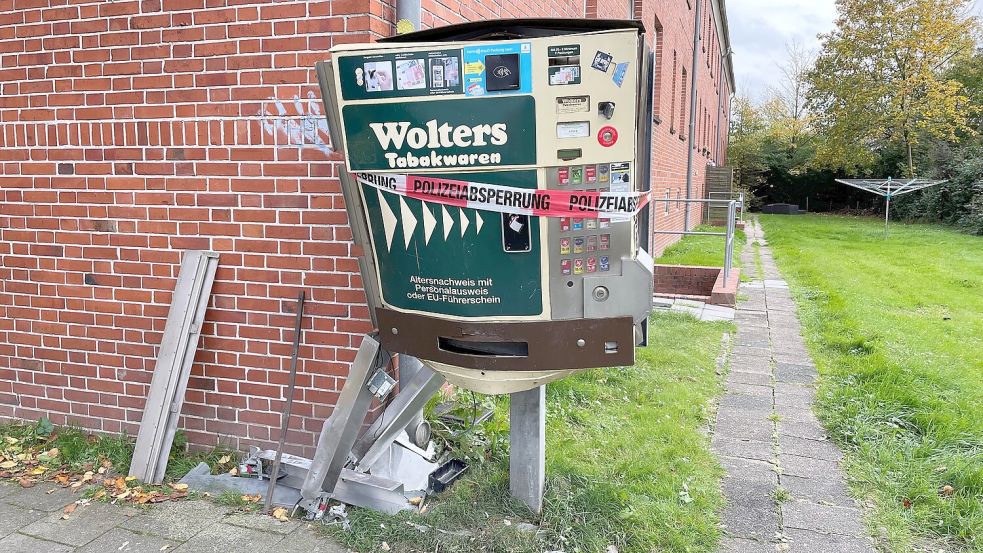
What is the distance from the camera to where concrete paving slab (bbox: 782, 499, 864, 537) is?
309 centimetres

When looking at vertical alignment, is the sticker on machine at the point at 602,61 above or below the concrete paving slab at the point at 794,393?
above

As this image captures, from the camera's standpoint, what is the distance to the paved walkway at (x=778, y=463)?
3041 millimetres

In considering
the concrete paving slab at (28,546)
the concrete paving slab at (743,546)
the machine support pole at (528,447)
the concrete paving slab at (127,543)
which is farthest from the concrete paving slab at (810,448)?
the concrete paving slab at (28,546)

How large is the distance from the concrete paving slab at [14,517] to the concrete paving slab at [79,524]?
42 mm

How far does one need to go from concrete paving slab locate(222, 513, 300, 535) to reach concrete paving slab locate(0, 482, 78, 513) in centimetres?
84

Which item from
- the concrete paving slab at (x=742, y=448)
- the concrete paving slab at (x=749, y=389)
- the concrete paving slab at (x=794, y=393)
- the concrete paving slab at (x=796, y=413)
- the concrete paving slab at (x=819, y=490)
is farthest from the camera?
the concrete paving slab at (x=749, y=389)

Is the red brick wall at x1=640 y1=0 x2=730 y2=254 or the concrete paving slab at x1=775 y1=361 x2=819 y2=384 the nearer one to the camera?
the concrete paving slab at x1=775 y1=361 x2=819 y2=384

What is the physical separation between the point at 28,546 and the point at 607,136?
9.22ft

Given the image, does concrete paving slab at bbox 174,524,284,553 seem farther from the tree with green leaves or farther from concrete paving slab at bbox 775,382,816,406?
the tree with green leaves

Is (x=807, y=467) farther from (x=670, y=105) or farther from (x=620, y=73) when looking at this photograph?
(x=670, y=105)

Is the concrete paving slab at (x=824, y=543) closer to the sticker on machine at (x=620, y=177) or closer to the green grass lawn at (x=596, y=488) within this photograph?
the green grass lawn at (x=596, y=488)

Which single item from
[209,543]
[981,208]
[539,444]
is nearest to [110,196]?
[209,543]

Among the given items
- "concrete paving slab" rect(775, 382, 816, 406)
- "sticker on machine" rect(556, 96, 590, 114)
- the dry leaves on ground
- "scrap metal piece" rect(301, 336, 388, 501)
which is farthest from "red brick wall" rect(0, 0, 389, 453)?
"concrete paving slab" rect(775, 382, 816, 406)

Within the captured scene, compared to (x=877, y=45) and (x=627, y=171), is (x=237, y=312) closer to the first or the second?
(x=627, y=171)
